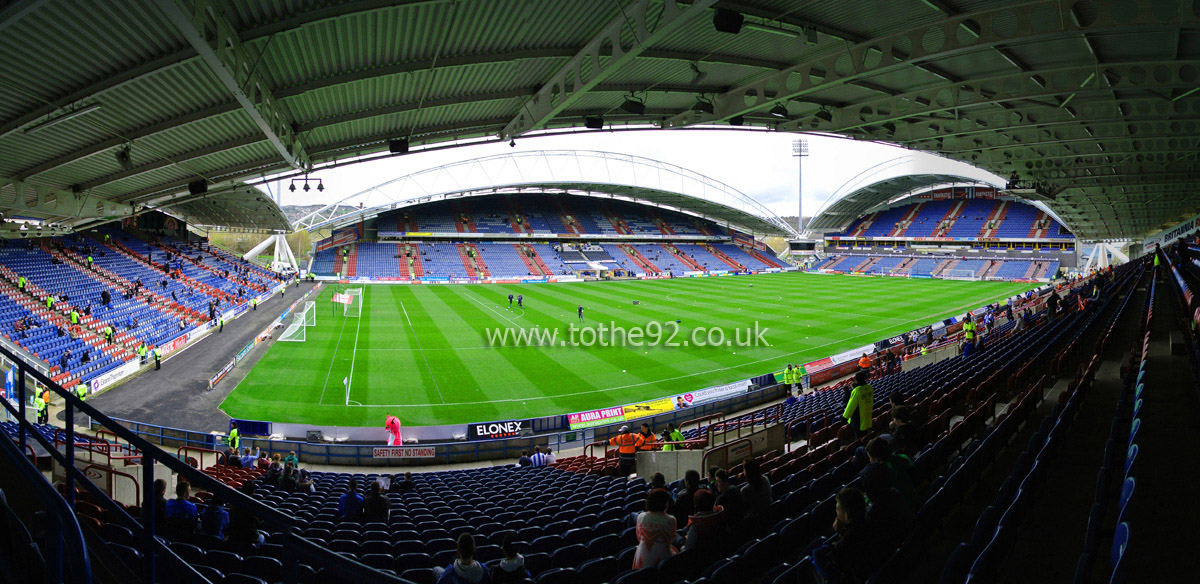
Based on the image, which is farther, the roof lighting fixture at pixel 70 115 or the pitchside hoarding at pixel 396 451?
the pitchside hoarding at pixel 396 451

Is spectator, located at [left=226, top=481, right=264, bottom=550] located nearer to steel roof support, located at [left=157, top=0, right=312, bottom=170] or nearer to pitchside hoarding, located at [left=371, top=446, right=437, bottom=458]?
steel roof support, located at [left=157, top=0, right=312, bottom=170]

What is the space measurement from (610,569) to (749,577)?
4.09 ft

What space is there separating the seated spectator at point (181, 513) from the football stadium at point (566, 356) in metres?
0.05

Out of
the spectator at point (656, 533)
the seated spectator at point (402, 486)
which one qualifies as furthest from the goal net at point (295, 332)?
the spectator at point (656, 533)

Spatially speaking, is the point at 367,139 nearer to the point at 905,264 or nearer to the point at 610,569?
the point at 610,569

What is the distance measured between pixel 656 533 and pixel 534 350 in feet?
74.2

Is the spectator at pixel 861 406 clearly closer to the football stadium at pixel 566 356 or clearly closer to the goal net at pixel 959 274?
the football stadium at pixel 566 356

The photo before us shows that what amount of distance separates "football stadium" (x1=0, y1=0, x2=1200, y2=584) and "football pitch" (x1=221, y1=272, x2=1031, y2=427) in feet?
1.06

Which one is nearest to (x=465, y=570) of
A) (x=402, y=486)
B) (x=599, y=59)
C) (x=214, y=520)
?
(x=214, y=520)

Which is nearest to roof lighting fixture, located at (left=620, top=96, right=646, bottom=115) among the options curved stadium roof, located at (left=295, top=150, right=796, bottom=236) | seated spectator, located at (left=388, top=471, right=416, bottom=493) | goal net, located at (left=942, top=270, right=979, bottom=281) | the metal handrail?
seated spectator, located at (left=388, top=471, right=416, bottom=493)

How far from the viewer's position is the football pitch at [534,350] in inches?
737

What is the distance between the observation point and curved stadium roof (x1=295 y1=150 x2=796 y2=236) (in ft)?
195

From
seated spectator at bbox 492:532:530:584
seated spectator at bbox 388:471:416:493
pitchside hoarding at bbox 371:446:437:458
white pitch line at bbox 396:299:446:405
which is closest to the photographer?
seated spectator at bbox 492:532:530:584

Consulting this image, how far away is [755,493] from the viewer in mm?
5113
